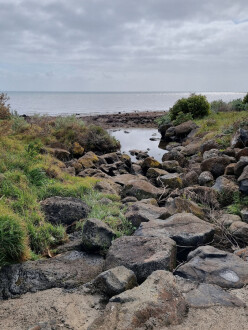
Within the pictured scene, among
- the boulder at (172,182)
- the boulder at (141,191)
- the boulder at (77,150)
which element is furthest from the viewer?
the boulder at (77,150)

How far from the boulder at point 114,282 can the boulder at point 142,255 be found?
278 millimetres

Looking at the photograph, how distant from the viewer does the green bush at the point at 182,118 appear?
25938 millimetres

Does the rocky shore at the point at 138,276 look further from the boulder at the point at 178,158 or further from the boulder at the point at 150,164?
the boulder at the point at 178,158

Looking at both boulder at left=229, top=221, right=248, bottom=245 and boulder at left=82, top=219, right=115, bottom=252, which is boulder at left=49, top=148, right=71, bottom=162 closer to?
boulder at left=82, top=219, right=115, bottom=252

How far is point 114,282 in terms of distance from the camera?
422 cm

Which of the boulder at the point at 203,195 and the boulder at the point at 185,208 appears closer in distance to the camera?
the boulder at the point at 185,208

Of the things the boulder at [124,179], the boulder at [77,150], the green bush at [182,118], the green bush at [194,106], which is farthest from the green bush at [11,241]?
the green bush at [194,106]

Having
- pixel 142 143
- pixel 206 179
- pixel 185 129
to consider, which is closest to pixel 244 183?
pixel 206 179

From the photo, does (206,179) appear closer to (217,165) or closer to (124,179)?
(217,165)

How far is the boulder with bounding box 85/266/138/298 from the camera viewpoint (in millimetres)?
4168

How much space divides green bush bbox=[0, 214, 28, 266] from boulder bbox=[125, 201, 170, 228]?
2262mm

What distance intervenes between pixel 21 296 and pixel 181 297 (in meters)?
2.04

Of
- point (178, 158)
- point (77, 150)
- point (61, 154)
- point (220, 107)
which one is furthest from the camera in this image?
point (220, 107)

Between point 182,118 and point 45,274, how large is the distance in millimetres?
22638
